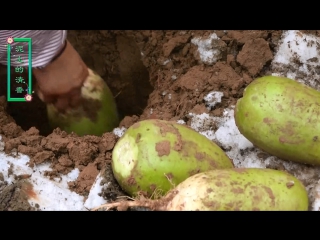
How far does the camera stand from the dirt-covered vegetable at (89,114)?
6.42ft

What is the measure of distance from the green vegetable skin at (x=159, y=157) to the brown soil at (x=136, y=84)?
0.35 feet

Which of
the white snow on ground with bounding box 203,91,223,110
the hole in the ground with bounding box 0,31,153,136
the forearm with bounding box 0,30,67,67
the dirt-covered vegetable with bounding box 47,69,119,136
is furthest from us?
the hole in the ground with bounding box 0,31,153,136

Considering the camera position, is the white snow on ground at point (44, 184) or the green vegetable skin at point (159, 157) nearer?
the green vegetable skin at point (159, 157)

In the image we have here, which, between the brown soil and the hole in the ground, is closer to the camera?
the brown soil

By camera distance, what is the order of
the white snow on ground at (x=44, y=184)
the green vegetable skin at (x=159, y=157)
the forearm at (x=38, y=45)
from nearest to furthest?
the green vegetable skin at (x=159, y=157), the white snow on ground at (x=44, y=184), the forearm at (x=38, y=45)

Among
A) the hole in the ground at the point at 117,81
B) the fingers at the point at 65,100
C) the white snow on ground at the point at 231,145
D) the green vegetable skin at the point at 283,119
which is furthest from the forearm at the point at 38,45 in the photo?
the green vegetable skin at the point at 283,119

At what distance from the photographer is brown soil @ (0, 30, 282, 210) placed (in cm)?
173

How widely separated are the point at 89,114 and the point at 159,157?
1.84 feet

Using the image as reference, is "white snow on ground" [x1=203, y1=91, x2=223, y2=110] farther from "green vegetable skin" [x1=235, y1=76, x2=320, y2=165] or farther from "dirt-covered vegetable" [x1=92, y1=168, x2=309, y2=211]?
"dirt-covered vegetable" [x1=92, y1=168, x2=309, y2=211]

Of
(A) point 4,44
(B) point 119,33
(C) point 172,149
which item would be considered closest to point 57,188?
(C) point 172,149

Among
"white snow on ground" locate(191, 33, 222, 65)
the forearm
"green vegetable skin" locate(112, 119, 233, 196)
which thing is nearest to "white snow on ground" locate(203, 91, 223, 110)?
"white snow on ground" locate(191, 33, 222, 65)

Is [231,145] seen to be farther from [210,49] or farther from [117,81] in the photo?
[117,81]

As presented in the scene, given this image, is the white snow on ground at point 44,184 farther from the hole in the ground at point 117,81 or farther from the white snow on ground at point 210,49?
the white snow on ground at point 210,49

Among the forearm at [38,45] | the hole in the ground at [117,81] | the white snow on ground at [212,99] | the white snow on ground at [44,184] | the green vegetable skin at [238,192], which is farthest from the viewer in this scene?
the hole in the ground at [117,81]
